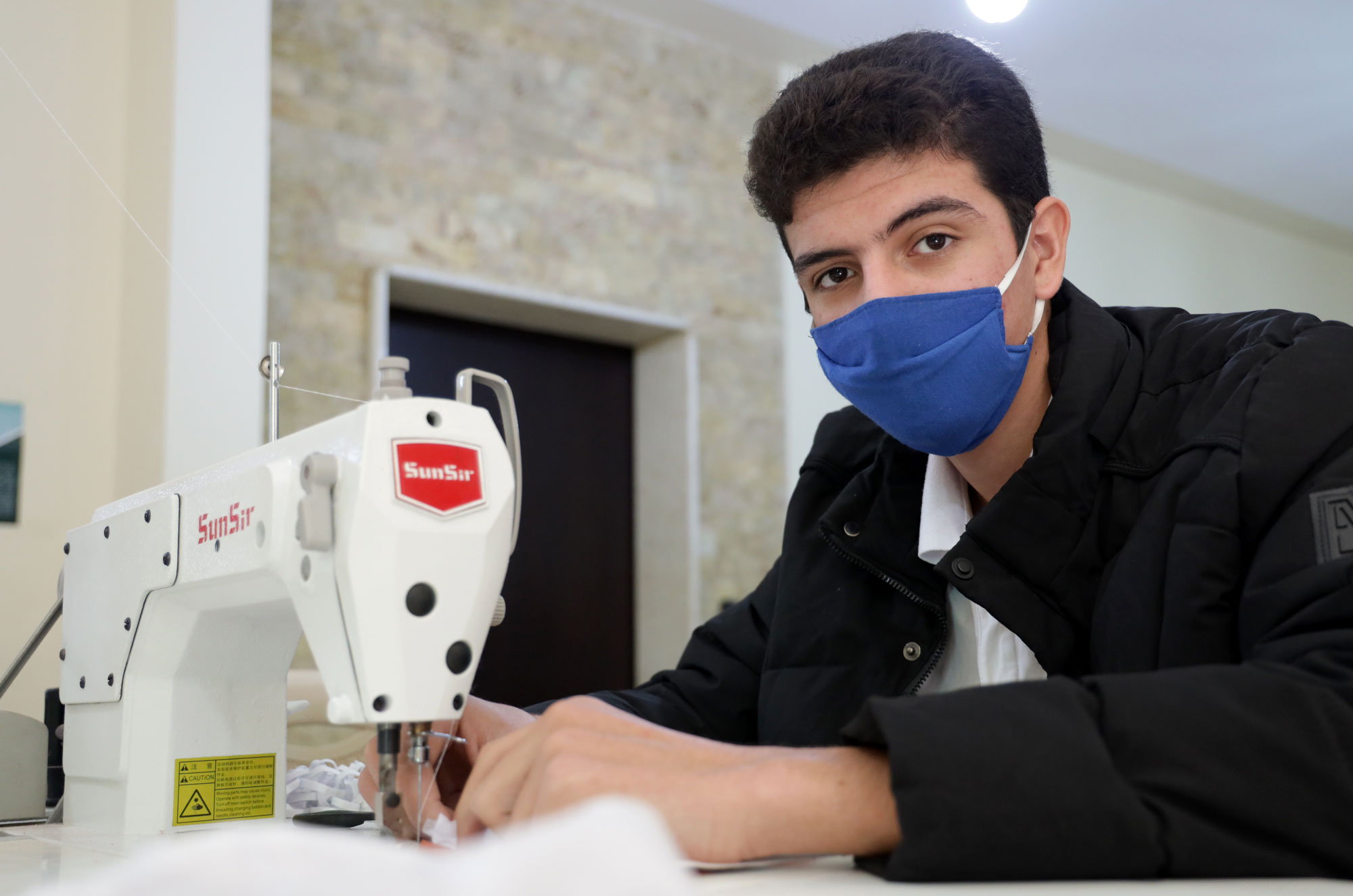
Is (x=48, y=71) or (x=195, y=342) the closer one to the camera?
(x=195, y=342)

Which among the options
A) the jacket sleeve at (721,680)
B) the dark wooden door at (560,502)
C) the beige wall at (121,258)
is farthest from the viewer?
the dark wooden door at (560,502)

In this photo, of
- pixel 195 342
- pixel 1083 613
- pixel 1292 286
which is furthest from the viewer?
pixel 1292 286

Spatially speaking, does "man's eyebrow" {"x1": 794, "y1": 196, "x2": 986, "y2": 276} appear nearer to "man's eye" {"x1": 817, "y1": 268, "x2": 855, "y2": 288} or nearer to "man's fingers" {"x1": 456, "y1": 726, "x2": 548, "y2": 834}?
"man's eye" {"x1": 817, "y1": 268, "x2": 855, "y2": 288}

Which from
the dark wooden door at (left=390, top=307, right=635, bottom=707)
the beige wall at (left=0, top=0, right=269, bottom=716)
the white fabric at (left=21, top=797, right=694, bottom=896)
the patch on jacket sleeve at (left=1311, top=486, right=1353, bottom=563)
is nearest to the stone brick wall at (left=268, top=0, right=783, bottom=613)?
the dark wooden door at (left=390, top=307, right=635, bottom=707)

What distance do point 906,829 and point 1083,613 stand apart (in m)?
0.59

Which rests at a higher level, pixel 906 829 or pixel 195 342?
pixel 195 342

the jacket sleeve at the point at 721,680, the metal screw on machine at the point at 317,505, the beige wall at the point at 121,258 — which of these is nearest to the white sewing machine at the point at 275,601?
the metal screw on machine at the point at 317,505

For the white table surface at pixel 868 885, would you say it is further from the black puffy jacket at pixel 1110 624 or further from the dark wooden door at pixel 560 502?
the dark wooden door at pixel 560 502

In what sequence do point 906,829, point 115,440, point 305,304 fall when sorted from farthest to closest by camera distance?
point 305,304 < point 115,440 < point 906,829

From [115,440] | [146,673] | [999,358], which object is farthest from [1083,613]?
[115,440]

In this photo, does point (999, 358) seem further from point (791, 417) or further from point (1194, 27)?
point (1194, 27)

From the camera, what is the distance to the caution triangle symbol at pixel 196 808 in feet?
3.86

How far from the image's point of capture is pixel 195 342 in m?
3.10

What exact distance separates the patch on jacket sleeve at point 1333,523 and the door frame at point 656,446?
3.51m
